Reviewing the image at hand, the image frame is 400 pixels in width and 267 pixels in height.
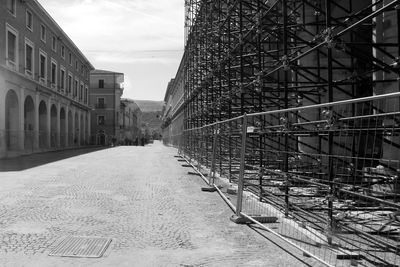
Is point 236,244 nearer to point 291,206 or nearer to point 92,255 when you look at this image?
point 291,206

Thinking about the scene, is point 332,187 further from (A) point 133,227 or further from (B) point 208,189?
(B) point 208,189

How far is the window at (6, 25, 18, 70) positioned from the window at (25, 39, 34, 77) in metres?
2.30

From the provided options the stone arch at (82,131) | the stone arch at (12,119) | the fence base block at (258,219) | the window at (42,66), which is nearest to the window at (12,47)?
the stone arch at (12,119)

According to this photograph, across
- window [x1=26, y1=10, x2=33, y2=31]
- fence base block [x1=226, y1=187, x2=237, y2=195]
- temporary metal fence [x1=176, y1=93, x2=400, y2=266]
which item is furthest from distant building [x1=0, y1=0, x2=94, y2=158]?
temporary metal fence [x1=176, y1=93, x2=400, y2=266]

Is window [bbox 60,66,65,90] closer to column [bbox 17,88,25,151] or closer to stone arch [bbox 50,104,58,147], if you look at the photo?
stone arch [bbox 50,104,58,147]

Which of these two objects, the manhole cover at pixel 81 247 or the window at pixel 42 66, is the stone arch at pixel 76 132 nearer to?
the window at pixel 42 66

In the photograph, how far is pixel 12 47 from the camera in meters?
30.0

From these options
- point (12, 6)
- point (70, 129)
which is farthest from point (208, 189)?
point (70, 129)

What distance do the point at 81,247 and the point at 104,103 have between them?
243ft

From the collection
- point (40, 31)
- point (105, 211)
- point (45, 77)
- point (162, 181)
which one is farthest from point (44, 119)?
point (105, 211)

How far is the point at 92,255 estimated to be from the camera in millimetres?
5125

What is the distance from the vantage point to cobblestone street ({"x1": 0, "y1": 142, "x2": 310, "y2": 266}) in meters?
5.02

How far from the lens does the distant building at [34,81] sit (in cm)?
2836

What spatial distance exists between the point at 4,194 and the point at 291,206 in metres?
7.12
